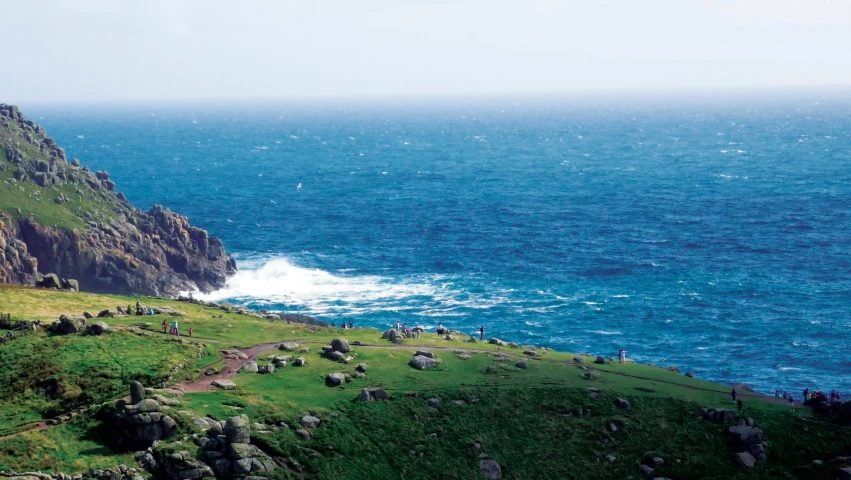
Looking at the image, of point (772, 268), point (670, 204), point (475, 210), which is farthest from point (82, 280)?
point (670, 204)

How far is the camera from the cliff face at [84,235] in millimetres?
126375

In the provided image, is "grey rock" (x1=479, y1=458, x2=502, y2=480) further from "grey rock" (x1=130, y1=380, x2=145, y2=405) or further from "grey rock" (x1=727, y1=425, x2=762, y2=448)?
"grey rock" (x1=130, y1=380, x2=145, y2=405)

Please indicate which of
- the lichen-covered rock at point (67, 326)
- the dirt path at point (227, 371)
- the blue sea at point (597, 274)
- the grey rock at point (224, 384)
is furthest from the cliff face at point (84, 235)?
the grey rock at point (224, 384)

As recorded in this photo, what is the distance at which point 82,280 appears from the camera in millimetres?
126812

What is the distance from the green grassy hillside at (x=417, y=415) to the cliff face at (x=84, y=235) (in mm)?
53432

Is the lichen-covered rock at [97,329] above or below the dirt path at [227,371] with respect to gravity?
above

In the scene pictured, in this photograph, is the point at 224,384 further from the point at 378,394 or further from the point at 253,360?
the point at 378,394

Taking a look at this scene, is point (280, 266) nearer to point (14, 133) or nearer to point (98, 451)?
point (14, 133)

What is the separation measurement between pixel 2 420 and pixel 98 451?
352 inches

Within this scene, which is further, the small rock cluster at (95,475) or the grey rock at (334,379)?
the grey rock at (334,379)

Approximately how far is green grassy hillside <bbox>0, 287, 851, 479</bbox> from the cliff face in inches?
2104

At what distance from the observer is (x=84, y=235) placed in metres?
130

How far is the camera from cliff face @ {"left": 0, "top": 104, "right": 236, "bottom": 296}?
126 metres

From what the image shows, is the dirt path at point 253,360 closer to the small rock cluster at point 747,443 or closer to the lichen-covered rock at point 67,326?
the small rock cluster at point 747,443
